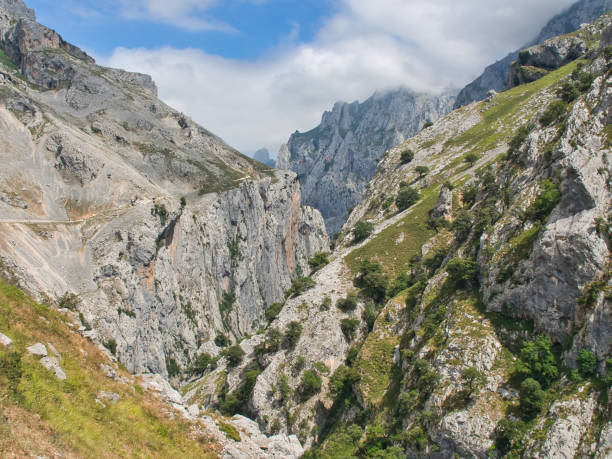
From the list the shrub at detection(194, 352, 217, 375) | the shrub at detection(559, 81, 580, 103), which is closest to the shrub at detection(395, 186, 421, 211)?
the shrub at detection(559, 81, 580, 103)

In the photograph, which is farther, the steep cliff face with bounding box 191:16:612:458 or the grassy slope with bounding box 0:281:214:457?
the steep cliff face with bounding box 191:16:612:458

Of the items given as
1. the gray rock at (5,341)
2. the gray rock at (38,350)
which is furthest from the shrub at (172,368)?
the gray rock at (5,341)

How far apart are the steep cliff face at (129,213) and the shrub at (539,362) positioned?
43.8 m

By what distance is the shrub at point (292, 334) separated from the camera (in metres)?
59.8

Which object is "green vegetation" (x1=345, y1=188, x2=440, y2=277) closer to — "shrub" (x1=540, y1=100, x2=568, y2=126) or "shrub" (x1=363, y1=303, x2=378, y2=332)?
"shrub" (x1=363, y1=303, x2=378, y2=332)

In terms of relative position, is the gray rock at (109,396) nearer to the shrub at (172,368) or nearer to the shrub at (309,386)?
the shrub at (309,386)

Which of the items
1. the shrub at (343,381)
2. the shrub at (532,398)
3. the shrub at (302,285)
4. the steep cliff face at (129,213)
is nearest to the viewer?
the shrub at (532,398)

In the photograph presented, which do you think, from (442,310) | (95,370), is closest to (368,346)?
(442,310)

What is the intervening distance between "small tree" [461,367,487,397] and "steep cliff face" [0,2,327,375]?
3936cm

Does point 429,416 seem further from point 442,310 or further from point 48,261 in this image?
point 48,261

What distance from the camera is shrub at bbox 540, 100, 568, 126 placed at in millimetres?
47344

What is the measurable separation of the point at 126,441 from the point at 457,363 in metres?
29.9

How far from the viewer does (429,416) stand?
1337 inches

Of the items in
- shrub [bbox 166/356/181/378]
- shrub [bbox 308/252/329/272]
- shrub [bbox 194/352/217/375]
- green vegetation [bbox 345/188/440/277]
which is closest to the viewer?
green vegetation [bbox 345/188/440/277]
